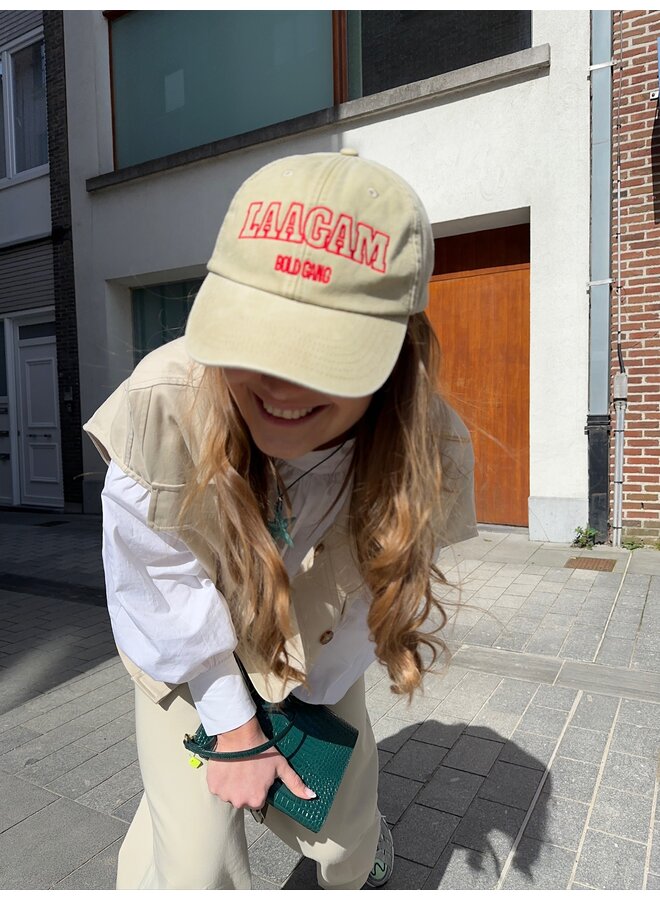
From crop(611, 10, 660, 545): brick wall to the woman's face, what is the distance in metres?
5.35

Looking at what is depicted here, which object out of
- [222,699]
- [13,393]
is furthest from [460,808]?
[13,393]

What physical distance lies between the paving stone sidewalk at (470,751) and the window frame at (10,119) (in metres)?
7.57

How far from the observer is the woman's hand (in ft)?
4.59

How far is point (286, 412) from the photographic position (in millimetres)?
1147

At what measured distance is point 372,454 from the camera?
1.34 metres

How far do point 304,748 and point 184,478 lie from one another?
2.31ft

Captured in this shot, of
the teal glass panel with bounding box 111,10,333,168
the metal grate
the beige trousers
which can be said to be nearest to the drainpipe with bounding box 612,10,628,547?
the metal grate

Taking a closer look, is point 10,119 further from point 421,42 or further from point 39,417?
point 421,42

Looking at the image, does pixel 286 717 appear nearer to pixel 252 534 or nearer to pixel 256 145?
pixel 252 534

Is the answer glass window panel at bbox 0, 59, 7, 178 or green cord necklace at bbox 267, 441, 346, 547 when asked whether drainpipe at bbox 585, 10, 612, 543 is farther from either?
glass window panel at bbox 0, 59, 7, 178

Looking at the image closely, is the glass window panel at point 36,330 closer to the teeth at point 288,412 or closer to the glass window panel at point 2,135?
the glass window panel at point 2,135

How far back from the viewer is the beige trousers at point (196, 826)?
145 cm

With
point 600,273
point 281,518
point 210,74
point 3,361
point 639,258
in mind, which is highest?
Result: point 210,74

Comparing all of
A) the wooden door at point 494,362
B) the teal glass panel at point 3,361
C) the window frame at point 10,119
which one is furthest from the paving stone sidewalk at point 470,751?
the window frame at point 10,119
